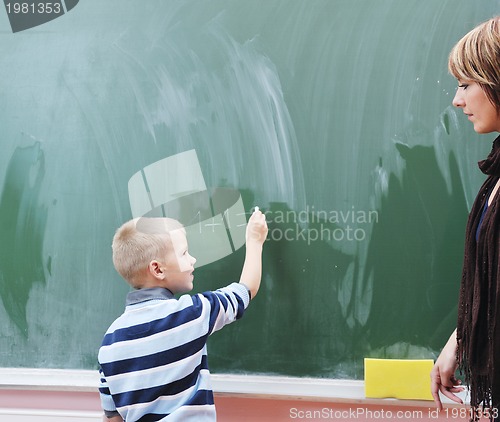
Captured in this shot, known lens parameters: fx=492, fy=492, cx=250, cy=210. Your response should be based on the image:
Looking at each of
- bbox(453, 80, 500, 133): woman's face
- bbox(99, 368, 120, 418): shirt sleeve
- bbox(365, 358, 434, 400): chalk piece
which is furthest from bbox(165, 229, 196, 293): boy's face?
bbox(453, 80, 500, 133): woman's face

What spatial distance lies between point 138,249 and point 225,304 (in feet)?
0.79

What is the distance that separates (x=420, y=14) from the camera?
122cm

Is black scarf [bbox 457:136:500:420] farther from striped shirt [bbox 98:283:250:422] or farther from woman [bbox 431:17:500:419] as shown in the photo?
striped shirt [bbox 98:283:250:422]

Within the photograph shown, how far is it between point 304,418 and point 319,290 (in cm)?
35

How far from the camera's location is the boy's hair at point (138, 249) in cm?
114

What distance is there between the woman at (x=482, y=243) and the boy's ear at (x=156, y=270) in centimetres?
66

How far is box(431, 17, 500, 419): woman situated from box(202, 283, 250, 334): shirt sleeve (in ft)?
1.58

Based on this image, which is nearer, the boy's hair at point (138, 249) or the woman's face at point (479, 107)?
the woman's face at point (479, 107)

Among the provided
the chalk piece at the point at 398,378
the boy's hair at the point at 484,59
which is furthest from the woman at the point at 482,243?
the chalk piece at the point at 398,378

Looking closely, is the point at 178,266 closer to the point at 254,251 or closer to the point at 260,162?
the point at 254,251

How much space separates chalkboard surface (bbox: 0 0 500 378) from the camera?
1.23 m

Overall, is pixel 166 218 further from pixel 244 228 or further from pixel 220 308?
pixel 220 308

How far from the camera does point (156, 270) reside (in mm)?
1143

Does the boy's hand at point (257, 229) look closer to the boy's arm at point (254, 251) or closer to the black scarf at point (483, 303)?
the boy's arm at point (254, 251)
